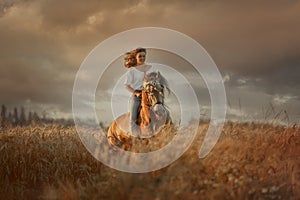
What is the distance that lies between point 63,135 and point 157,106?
19.6 ft

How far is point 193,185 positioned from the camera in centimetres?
814

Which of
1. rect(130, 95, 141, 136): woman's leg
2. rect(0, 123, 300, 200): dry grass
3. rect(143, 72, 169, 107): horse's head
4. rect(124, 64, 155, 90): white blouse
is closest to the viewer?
rect(0, 123, 300, 200): dry grass

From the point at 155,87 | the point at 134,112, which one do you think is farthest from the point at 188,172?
the point at 134,112

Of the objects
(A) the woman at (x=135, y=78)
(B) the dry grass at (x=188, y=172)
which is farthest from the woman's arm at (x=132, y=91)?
(B) the dry grass at (x=188, y=172)

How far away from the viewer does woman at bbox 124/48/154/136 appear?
32.7 ft

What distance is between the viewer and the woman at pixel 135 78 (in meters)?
9.97

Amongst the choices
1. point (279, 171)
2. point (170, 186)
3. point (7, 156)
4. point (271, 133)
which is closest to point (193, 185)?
point (170, 186)

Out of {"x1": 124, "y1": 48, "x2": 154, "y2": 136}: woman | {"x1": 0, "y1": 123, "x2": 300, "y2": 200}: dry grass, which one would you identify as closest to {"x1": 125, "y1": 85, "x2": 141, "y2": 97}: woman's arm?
{"x1": 124, "y1": 48, "x2": 154, "y2": 136}: woman

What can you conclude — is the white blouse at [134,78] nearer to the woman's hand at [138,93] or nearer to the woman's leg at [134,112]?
the woman's hand at [138,93]

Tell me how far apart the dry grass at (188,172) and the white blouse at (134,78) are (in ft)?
5.98

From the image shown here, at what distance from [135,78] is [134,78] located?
3 cm

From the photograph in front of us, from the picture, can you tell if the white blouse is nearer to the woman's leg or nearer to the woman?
the woman

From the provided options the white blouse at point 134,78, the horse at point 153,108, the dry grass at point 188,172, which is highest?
the white blouse at point 134,78

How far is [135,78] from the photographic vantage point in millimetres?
10156
